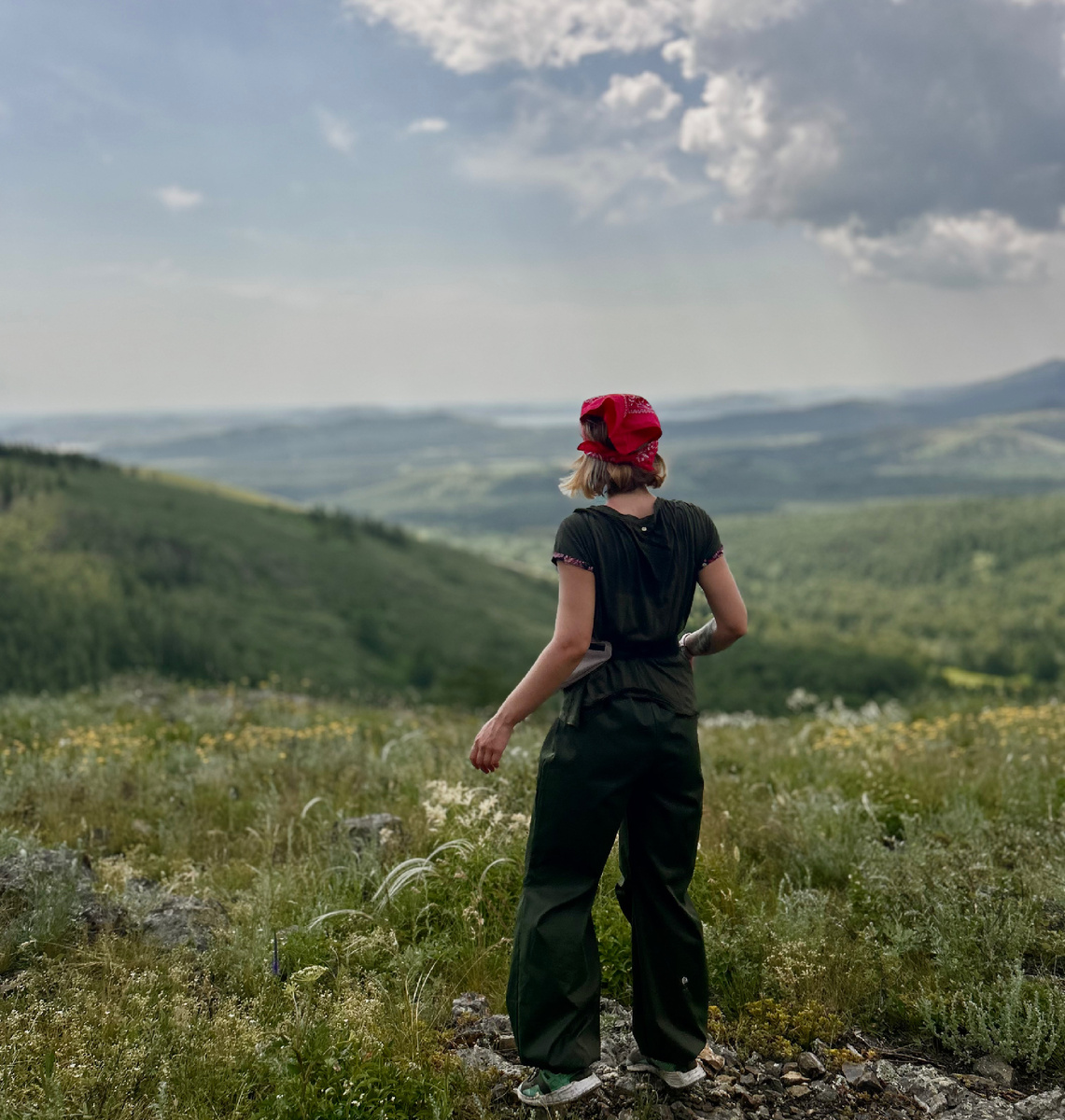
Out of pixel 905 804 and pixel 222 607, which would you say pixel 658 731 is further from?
pixel 222 607

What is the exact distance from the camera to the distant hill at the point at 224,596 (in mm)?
62344

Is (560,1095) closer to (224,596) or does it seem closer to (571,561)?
(571,561)

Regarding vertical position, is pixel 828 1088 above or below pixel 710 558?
below

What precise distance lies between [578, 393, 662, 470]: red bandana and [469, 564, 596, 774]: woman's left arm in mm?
511

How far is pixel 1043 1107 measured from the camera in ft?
11.5

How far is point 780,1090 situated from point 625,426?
111 inches

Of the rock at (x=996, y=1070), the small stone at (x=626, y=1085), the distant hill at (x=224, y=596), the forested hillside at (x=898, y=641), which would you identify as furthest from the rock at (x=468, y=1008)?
the distant hill at (x=224, y=596)

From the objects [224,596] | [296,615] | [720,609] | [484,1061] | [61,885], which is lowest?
[296,615]

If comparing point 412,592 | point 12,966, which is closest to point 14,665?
point 412,592

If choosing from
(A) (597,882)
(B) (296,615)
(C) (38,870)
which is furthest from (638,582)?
(B) (296,615)

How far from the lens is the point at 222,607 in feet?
248

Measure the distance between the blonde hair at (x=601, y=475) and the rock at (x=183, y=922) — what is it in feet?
10.1

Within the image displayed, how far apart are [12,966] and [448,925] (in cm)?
213

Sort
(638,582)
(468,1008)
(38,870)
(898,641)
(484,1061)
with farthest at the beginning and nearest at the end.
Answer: (898,641)
(38,870)
(468,1008)
(484,1061)
(638,582)
